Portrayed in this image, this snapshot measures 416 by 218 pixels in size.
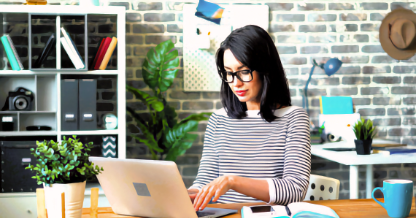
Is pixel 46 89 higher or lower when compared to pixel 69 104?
higher

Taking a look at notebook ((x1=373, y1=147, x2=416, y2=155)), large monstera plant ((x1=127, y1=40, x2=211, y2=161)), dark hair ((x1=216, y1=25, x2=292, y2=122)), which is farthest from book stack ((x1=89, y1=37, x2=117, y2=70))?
notebook ((x1=373, y1=147, x2=416, y2=155))

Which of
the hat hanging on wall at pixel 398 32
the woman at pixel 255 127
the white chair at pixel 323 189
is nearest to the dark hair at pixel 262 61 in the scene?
the woman at pixel 255 127

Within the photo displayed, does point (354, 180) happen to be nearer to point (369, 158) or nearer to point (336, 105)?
point (369, 158)

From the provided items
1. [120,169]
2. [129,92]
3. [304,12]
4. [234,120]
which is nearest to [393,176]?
[304,12]

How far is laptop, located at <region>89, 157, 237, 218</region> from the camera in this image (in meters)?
0.82

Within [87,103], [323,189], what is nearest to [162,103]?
[87,103]

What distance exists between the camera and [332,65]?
2674 mm

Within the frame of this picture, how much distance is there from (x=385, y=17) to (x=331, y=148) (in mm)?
1398

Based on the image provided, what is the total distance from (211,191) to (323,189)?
2.70 ft

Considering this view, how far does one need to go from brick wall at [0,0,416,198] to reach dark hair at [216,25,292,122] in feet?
4.45

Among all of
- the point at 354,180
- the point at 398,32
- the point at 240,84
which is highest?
the point at 398,32

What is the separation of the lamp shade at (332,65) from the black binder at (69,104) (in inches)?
72.9

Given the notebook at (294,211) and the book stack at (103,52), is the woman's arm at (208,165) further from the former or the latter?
the book stack at (103,52)

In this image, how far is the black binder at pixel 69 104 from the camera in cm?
225
